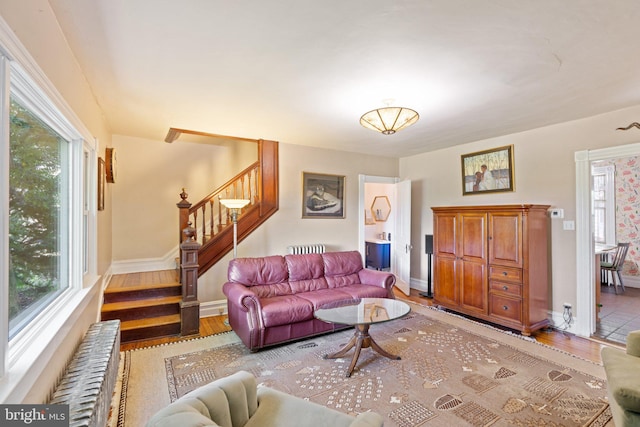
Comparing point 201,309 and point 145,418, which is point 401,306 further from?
point 201,309

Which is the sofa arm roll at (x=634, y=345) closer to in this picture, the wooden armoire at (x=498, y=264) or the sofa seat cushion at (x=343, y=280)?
the wooden armoire at (x=498, y=264)

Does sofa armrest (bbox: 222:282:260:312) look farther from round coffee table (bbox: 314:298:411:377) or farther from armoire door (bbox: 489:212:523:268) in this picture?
armoire door (bbox: 489:212:523:268)

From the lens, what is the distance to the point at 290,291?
3.82m

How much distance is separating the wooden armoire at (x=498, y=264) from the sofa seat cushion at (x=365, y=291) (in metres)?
1.13

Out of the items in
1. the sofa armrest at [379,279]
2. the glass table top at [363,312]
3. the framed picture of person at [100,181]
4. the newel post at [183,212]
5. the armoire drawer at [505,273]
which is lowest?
the glass table top at [363,312]

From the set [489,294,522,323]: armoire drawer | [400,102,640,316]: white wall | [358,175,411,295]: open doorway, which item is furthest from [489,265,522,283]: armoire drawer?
[358,175,411,295]: open doorway

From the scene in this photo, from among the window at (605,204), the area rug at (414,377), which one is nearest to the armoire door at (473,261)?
the area rug at (414,377)

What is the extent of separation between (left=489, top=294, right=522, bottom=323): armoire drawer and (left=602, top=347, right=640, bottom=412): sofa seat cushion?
1.54 m

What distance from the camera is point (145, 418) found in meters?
2.05

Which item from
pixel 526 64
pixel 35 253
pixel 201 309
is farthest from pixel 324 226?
pixel 35 253

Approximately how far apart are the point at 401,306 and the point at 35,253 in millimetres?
2924

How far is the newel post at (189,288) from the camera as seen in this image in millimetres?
3496

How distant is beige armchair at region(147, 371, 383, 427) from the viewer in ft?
3.74

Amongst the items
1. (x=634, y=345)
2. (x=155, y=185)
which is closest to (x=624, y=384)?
(x=634, y=345)
